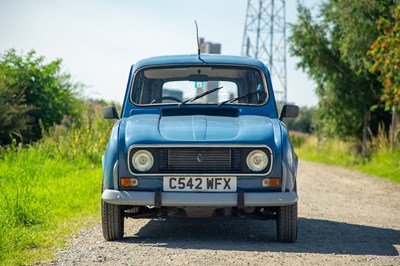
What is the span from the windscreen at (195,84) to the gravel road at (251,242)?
1.48 m

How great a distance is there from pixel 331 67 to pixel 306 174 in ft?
27.4

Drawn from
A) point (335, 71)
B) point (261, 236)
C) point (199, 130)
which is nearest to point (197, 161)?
point (199, 130)

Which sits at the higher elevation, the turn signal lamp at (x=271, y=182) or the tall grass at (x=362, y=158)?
the turn signal lamp at (x=271, y=182)

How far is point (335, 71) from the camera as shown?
25141 mm

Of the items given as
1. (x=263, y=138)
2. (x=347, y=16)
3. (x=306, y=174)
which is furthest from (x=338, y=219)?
(x=347, y=16)

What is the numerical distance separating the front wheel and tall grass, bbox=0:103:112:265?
218cm

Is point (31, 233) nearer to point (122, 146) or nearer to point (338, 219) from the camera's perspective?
point (122, 146)

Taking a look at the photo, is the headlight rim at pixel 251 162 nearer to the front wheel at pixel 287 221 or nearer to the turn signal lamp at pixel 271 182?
the turn signal lamp at pixel 271 182

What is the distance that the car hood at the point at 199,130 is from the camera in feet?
22.4

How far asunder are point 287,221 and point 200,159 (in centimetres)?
108

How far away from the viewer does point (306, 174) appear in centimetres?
1777

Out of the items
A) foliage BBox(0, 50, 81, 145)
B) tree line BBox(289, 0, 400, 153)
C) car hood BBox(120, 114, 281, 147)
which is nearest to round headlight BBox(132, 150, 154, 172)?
car hood BBox(120, 114, 281, 147)

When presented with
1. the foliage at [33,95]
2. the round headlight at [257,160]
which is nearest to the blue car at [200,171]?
the round headlight at [257,160]

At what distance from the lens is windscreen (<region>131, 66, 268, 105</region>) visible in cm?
818
